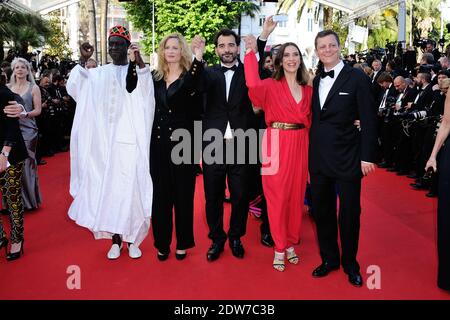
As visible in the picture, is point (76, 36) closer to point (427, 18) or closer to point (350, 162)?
point (427, 18)

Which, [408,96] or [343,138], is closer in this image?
[343,138]

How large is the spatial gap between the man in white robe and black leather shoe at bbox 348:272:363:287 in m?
1.79

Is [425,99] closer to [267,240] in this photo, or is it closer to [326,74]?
[267,240]

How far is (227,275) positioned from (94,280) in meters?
1.07

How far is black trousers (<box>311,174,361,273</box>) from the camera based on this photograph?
3.64m

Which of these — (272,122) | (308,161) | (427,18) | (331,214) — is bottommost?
(331,214)

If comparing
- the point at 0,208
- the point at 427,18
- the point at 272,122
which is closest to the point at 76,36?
the point at 427,18

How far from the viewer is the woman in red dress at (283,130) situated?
12.6 ft

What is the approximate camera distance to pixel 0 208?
19.8ft

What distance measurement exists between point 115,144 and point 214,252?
130cm

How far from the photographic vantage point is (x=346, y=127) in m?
3.61

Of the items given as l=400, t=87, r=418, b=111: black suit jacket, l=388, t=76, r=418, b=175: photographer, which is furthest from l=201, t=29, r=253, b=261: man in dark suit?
l=400, t=87, r=418, b=111: black suit jacket

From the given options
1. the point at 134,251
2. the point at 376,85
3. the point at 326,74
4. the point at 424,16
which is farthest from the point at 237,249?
the point at 424,16

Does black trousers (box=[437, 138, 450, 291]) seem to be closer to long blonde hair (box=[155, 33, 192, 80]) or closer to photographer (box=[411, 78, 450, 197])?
long blonde hair (box=[155, 33, 192, 80])
